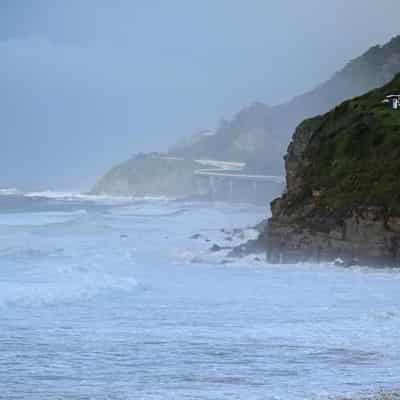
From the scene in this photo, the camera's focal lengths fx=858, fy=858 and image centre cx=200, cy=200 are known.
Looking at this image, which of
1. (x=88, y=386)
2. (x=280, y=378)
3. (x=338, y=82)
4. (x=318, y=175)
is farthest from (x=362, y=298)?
(x=338, y=82)

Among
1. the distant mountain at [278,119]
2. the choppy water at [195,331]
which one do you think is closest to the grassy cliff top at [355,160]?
the choppy water at [195,331]

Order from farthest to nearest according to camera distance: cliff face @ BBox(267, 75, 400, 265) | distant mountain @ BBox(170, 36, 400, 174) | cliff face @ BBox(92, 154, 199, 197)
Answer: cliff face @ BBox(92, 154, 199, 197) → distant mountain @ BBox(170, 36, 400, 174) → cliff face @ BBox(267, 75, 400, 265)

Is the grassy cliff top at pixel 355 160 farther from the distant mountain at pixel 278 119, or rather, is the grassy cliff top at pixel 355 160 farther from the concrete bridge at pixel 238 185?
the distant mountain at pixel 278 119

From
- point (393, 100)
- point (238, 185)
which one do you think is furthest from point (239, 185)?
point (393, 100)

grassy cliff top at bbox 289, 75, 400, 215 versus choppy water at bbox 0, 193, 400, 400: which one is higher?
grassy cliff top at bbox 289, 75, 400, 215

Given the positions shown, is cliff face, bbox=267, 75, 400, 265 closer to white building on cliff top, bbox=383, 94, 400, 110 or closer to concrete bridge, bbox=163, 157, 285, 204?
white building on cliff top, bbox=383, 94, 400, 110

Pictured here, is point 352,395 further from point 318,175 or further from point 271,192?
point 271,192

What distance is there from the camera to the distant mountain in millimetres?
137663

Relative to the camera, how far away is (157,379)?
12609 mm

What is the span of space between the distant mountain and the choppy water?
316 ft

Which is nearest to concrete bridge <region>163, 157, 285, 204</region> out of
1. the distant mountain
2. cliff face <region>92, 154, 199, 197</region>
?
the distant mountain

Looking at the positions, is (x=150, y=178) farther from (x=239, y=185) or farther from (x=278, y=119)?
(x=239, y=185)

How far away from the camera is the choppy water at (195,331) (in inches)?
482

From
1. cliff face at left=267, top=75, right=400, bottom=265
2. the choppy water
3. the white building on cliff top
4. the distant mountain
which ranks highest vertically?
the distant mountain
